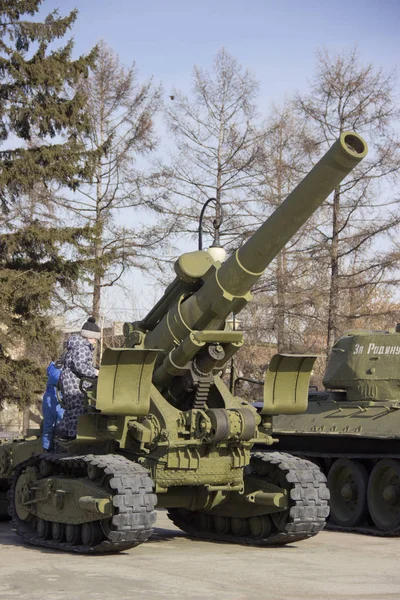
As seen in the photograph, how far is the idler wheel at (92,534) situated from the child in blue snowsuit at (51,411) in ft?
5.04

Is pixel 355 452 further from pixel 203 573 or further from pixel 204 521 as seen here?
pixel 203 573

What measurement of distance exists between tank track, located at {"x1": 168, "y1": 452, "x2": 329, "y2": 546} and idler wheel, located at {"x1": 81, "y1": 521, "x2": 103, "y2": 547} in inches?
71.5

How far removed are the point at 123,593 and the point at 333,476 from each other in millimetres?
8020

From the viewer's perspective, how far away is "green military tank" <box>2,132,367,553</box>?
32.0ft

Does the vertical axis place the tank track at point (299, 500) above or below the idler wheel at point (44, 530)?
above

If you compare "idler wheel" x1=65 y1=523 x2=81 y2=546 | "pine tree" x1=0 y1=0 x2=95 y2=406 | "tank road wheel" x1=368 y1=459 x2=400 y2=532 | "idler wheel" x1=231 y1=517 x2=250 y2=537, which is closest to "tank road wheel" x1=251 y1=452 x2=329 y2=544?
"idler wheel" x1=231 y1=517 x2=250 y2=537

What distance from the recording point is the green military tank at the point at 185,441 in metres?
9.77

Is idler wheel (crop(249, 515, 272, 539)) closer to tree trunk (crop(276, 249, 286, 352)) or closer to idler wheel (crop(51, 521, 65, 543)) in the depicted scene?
idler wheel (crop(51, 521, 65, 543))

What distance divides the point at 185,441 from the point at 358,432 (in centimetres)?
424

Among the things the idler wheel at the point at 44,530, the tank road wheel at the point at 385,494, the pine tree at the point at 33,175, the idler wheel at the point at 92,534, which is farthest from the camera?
the pine tree at the point at 33,175

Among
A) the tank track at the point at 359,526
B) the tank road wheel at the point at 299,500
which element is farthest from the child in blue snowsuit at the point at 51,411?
the tank track at the point at 359,526

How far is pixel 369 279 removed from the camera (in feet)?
84.3

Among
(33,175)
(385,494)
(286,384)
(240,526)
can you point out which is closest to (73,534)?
(240,526)

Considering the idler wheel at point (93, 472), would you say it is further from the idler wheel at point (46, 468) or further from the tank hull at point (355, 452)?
the tank hull at point (355, 452)
